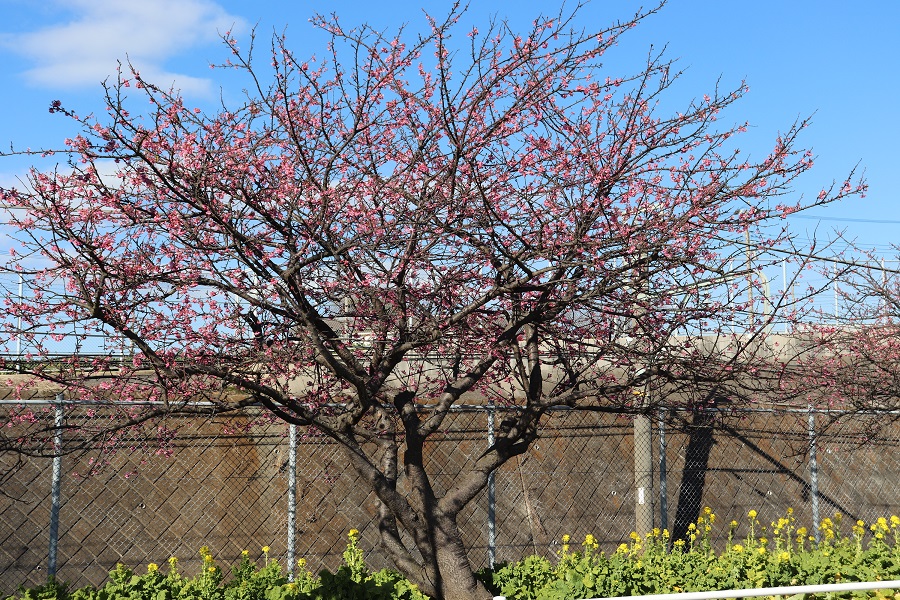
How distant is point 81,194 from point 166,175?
62 centimetres

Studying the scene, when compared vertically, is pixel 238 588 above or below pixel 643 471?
below

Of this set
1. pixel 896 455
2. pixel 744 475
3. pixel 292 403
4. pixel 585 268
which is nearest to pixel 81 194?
pixel 292 403

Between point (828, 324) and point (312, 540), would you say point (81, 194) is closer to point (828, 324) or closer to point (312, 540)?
point (312, 540)

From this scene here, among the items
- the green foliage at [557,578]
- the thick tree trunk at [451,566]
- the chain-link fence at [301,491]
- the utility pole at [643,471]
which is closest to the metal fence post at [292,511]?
the chain-link fence at [301,491]

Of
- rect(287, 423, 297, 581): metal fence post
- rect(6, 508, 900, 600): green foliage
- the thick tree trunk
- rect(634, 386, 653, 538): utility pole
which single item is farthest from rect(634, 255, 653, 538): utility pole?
rect(287, 423, 297, 581): metal fence post

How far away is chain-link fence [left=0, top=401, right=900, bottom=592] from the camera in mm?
8711

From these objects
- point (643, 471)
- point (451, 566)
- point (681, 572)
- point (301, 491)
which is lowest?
point (681, 572)

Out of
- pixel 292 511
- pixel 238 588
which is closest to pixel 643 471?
pixel 292 511

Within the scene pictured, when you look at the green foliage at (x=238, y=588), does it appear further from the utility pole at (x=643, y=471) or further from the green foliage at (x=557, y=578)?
the utility pole at (x=643, y=471)

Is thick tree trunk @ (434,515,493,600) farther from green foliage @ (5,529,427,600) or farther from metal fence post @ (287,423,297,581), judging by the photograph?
metal fence post @ (287,423,297,581)

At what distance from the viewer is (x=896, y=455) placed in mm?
15602

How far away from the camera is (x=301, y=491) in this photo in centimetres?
1013

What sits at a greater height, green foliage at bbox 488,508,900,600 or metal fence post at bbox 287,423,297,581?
metal fence post at bbox 287,423,297,581

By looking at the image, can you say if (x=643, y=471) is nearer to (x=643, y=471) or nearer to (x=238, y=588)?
(x=643, y=471)
